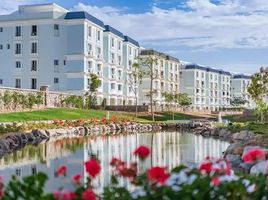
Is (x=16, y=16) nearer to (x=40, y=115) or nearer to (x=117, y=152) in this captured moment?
(x=40, y=115)

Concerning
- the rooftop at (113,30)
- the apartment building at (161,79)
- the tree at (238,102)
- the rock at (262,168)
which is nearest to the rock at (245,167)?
the rock at (262,168)

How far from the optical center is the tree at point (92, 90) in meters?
57.8

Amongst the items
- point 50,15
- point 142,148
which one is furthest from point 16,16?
point 142,148

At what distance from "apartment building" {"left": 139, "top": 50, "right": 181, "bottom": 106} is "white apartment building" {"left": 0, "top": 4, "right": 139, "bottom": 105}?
21.7 meters

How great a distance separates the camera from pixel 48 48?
61.0m

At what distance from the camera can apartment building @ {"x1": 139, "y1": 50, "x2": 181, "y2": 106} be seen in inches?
3332

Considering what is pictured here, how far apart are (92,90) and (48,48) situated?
8.30 m

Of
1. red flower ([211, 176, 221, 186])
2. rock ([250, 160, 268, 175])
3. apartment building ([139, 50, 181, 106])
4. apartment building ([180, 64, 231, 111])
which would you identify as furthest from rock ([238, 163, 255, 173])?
apartment building ([180, 64, 231, 111])

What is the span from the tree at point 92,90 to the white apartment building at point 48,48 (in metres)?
1.13

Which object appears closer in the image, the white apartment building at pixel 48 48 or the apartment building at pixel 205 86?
the white apartment building at pixel 48 48

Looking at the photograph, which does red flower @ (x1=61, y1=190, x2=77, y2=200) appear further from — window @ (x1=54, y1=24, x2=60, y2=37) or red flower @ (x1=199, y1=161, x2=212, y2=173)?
window @ (x1=54, y1=24, x2=60, y2=37)

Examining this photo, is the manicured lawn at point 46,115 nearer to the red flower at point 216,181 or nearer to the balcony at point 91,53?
the balcony at point 91,53

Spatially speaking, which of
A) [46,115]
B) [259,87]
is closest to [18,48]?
[46,115]

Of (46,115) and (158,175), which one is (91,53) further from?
(158,175)
